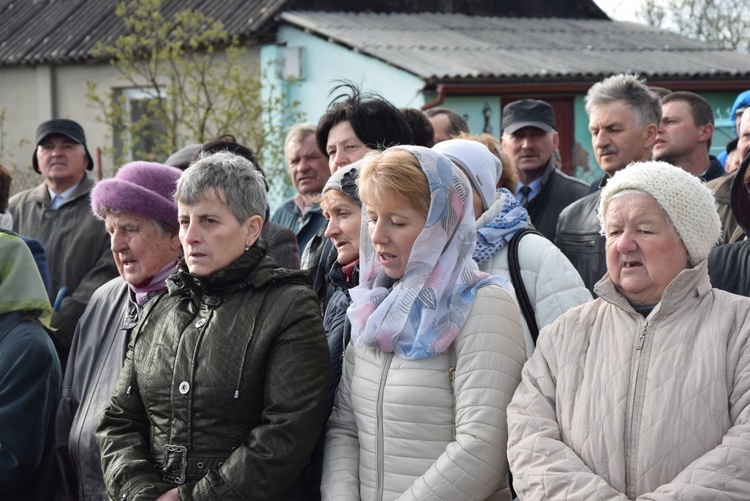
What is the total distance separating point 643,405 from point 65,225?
14.7ft

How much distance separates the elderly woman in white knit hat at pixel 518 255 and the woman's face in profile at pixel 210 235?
3.03ft

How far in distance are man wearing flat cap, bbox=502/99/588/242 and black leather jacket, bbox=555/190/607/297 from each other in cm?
82

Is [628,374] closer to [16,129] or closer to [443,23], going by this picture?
[443,23]

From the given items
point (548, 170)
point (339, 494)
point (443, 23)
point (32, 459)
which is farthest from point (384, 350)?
point (443, 23)

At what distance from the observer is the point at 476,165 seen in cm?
436

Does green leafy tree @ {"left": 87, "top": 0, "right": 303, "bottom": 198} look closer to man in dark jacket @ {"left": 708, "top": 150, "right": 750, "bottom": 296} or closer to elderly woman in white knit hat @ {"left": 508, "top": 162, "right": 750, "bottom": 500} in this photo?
man in dark jacket @ {"left": 708, "top": 150, "right": 750, "bottom": 296}

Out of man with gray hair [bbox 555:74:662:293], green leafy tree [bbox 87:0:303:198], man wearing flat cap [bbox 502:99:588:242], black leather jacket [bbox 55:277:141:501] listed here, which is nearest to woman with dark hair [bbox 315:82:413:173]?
man with gray hair [bbox 555:74:662:293]

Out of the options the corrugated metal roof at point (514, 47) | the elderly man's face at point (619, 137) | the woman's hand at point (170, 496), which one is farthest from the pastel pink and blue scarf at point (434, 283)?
the corrugated metal roof at point (514, 47)

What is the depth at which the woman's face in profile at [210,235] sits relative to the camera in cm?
389

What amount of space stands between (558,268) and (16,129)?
18892 mm

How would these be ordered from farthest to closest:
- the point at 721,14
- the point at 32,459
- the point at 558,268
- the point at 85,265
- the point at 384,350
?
the point at 721,14
the point at 85,265
the point at 32,459
the point at 558,268
the point at 384,350

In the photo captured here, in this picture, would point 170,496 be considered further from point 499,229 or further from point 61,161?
point 61,161

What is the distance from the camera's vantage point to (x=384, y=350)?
366 centimetres

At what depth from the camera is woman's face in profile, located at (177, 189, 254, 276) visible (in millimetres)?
3891
